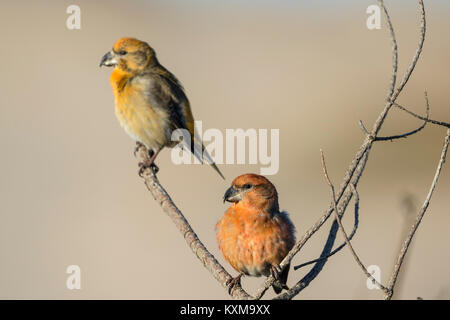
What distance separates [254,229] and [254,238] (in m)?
0.07

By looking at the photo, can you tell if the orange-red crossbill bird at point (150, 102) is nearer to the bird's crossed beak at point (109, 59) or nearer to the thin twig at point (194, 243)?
the bird's crossed beak at point (109, 59)

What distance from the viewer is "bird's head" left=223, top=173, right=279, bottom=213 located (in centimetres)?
559

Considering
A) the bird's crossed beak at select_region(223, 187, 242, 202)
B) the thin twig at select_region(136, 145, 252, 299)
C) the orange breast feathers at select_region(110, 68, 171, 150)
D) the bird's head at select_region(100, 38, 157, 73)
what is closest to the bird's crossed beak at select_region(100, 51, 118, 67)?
the bird's head at select_region(100, 38, 157, 73)

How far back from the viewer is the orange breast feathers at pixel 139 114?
20.7 ft

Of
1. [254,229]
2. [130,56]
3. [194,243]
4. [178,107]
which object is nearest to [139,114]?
[178,107]

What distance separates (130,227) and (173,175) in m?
2.36

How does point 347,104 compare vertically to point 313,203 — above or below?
above

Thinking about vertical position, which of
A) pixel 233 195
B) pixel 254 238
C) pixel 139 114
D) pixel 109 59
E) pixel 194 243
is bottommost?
pixel 254 238

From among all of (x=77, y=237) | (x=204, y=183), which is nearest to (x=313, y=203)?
(x=204, y=183)

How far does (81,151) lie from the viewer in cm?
1477

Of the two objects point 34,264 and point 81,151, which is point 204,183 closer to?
point 81,151

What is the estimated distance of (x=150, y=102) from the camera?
20.9ft

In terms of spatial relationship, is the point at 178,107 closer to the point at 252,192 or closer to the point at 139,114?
the point at 139,114

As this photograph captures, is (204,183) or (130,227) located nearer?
(130,227)
